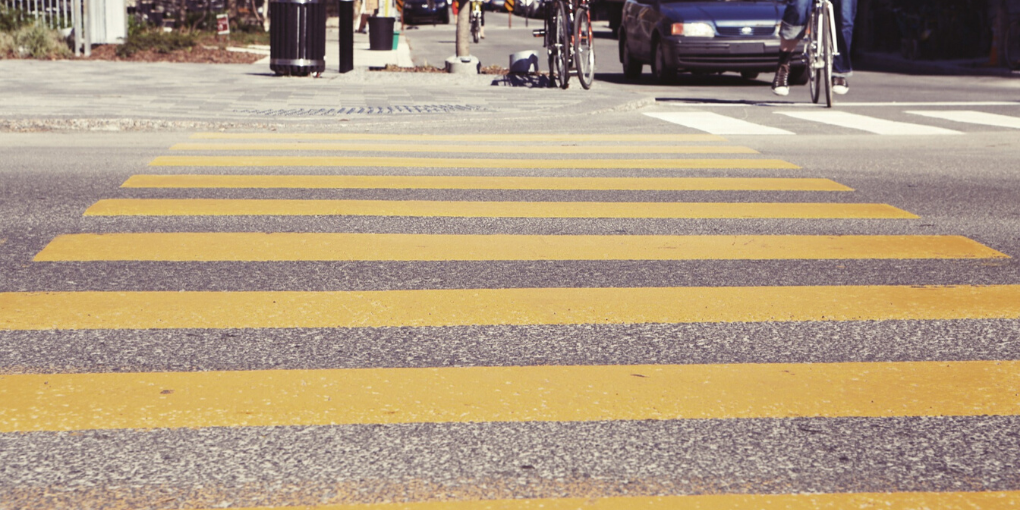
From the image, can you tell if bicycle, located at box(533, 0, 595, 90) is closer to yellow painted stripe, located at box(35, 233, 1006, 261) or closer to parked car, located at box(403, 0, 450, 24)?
yellow painted stripe, located at box(35, 233, 1006, 261)

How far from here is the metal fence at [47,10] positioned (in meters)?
20.8

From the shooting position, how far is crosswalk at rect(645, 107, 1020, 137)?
11.3m

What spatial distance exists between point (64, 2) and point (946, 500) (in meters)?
19.9

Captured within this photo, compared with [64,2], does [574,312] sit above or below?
below

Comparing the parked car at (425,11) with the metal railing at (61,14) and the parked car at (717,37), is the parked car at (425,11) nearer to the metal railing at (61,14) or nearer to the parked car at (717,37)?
the metal railing at (61,14)

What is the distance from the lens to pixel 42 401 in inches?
142

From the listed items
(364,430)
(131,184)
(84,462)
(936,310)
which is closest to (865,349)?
(936,310)

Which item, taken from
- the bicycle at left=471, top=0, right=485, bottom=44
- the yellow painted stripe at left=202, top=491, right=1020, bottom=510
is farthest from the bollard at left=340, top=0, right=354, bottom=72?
the bicycle at left=471, top=0, right=485, bottom=44

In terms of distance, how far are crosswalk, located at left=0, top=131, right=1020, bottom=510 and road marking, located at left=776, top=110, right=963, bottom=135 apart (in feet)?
12.1

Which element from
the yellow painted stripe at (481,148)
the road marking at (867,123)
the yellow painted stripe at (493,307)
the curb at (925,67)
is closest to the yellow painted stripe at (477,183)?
the yellow painted stripe at (481,148)

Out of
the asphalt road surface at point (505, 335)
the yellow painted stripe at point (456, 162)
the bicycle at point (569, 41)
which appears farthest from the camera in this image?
the bicycle at point (569, 41)

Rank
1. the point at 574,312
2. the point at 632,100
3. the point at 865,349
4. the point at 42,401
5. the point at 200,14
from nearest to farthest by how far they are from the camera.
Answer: the point at 42,401 < the point at 865,349 < the point at 574,312 < the point at 632,100 < the point at 200,14

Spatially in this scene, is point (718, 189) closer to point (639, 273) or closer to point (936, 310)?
point (639, 273)

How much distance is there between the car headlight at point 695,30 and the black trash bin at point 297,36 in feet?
16.2
